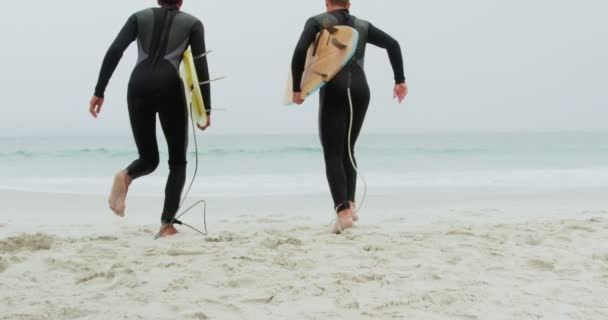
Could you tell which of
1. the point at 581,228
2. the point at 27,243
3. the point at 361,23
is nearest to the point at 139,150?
the point at 27,243

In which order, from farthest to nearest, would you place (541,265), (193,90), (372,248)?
(193,90)
(372,248)
(541,265)

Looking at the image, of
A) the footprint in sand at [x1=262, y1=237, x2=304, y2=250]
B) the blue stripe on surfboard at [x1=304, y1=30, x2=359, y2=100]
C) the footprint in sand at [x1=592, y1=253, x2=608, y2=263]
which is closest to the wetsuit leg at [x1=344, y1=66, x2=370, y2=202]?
the blue stripe on surfboard at [x1=304, y1=30, x2=359, y2=100]

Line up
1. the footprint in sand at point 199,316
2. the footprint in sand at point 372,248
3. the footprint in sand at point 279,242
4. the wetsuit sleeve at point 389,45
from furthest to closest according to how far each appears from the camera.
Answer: the wetsuit sleeve at point 389,45 < the footprint in sand at point 279,242 < the footprint in sand at point 372,248 < the footprint in sand at point 199,316

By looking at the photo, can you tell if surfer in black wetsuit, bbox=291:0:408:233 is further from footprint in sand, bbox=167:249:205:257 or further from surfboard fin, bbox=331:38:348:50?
footprint in sand, bbox=167:249:205:257

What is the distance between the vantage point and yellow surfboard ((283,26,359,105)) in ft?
13.4

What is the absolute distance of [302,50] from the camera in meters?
4.06

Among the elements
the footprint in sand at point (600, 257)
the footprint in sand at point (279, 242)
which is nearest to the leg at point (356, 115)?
the footprint in sand at point (279, 242)

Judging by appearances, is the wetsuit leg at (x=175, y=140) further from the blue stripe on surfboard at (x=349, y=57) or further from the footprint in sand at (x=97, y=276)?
the footprint in sand at (x=97, y=276)

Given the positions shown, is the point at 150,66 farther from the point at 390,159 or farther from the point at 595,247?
the point at 390,159

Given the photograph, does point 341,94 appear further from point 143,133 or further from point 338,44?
point 143,133

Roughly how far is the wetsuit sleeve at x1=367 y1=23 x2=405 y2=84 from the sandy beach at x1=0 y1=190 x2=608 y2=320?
3.84 ft

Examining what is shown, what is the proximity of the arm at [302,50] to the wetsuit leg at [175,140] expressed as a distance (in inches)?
30.3

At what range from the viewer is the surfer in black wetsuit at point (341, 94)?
4102mm

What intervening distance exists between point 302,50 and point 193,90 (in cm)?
77
